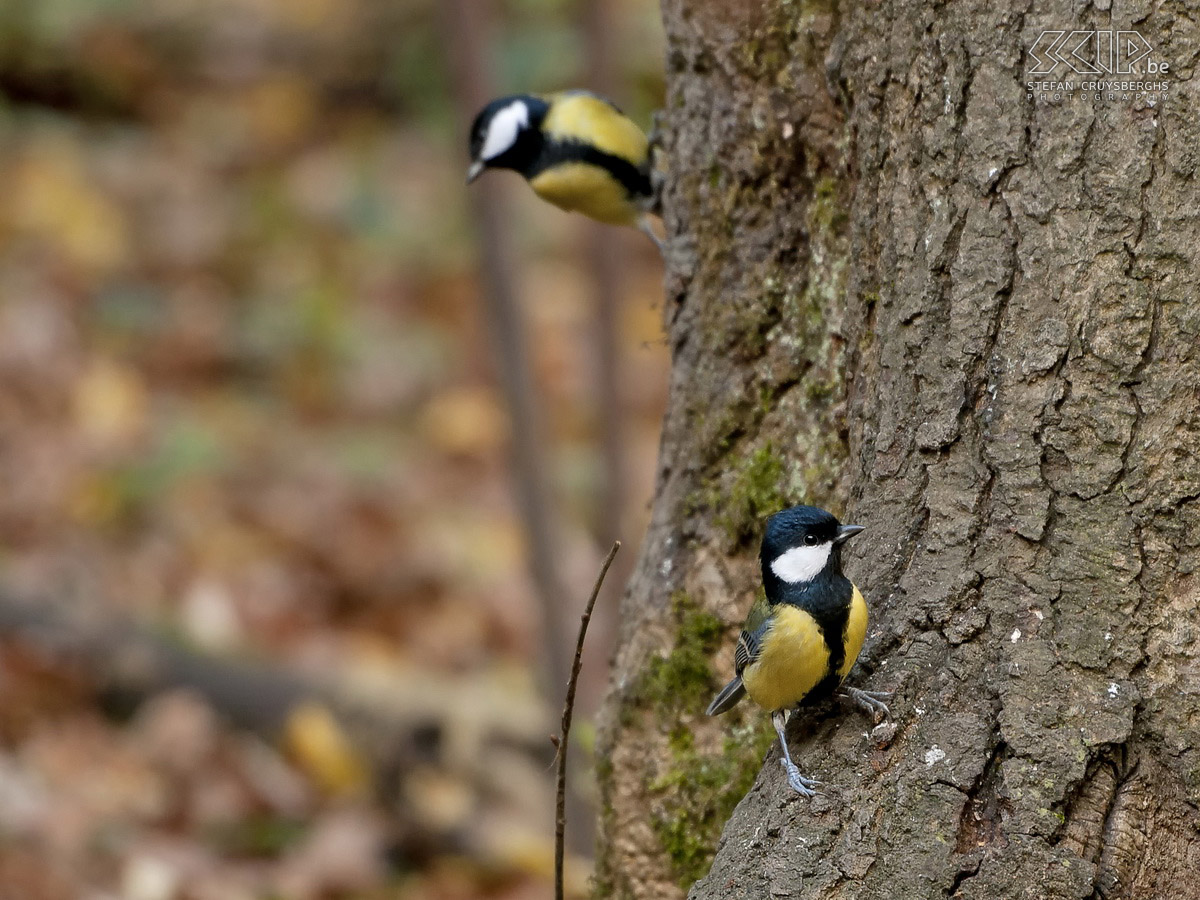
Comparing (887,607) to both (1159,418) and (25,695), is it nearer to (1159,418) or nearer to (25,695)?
(1159,418)

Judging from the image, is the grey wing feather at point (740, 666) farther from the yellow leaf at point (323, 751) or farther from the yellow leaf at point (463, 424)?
the yellow leaf at point (463, 424)

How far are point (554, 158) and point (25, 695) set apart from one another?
3.91 metres

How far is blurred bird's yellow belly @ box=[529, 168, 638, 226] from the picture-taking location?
4.01 meters

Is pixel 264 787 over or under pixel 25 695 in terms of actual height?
under

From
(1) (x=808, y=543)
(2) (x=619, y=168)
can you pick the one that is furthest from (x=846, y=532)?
(2) (x=619, y=168)

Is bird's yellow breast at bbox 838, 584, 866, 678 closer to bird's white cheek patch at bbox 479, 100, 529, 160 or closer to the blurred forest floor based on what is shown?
bird's white cheek patch at bbox 479, 100, 529, 160

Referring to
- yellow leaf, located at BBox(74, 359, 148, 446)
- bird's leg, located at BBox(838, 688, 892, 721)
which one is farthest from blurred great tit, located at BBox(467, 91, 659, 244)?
yellow leaf, located at BBox(74, 359, 148, 446)

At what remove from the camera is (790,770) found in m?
2.36

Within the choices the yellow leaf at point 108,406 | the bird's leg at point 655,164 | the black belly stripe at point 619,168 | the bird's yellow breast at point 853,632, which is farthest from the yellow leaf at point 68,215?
the bird's yellow breast at point 853,632

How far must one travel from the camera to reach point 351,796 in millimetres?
5902

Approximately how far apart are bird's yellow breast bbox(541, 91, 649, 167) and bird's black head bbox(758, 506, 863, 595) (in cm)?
183

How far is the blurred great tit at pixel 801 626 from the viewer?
237cm

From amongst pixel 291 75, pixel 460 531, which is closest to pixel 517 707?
pixel 460 531

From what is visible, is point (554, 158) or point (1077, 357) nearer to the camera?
point (1077, 357)
